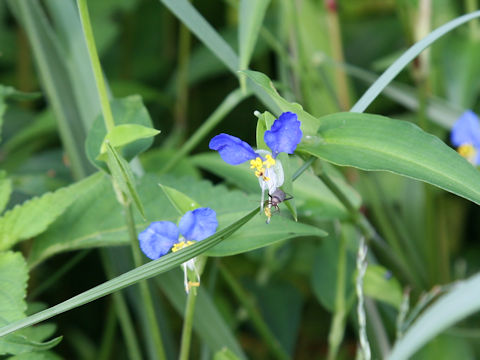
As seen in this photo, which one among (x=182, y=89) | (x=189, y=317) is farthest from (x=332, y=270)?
(x=182, y=89)

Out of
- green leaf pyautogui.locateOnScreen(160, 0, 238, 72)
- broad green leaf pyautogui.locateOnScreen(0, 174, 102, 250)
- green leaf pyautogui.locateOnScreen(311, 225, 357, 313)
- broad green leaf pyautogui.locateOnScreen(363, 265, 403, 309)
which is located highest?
green leaf pyautogui.locateOnScreen(160, 0, 238, 72)

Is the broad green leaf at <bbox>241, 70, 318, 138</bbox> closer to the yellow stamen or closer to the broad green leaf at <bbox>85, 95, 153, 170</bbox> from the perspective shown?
the yellow stamen

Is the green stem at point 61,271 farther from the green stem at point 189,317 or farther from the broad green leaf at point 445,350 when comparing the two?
the broad green leaf at point 445,350

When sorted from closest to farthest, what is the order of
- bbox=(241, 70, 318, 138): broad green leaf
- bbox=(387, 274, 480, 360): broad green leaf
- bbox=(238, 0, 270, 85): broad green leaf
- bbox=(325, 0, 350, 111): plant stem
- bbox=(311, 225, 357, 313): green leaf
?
bbox=(387, 274, 480, 360): broad green leaf
bbox=(241, 70, 318, 138): broad green leaf
bbox=(238, 0, 270, 85): broad green leaf
bbox=(311, 225, 357, 313): green leaf
bbox=(325, 0, 350, 111): plant stem

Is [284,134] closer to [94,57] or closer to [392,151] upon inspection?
[392,151]

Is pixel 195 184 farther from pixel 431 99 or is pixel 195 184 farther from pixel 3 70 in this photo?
pixel 3 70

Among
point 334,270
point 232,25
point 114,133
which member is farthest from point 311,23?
point 114,133

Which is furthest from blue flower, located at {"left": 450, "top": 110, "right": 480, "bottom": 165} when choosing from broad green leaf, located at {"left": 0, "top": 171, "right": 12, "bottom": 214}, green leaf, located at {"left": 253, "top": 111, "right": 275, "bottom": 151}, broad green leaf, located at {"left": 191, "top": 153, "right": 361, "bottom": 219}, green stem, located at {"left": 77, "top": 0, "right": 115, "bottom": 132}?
broad green leaf, located at {"left": 0, "top": 171, "right": 12, "bottom": 214}
